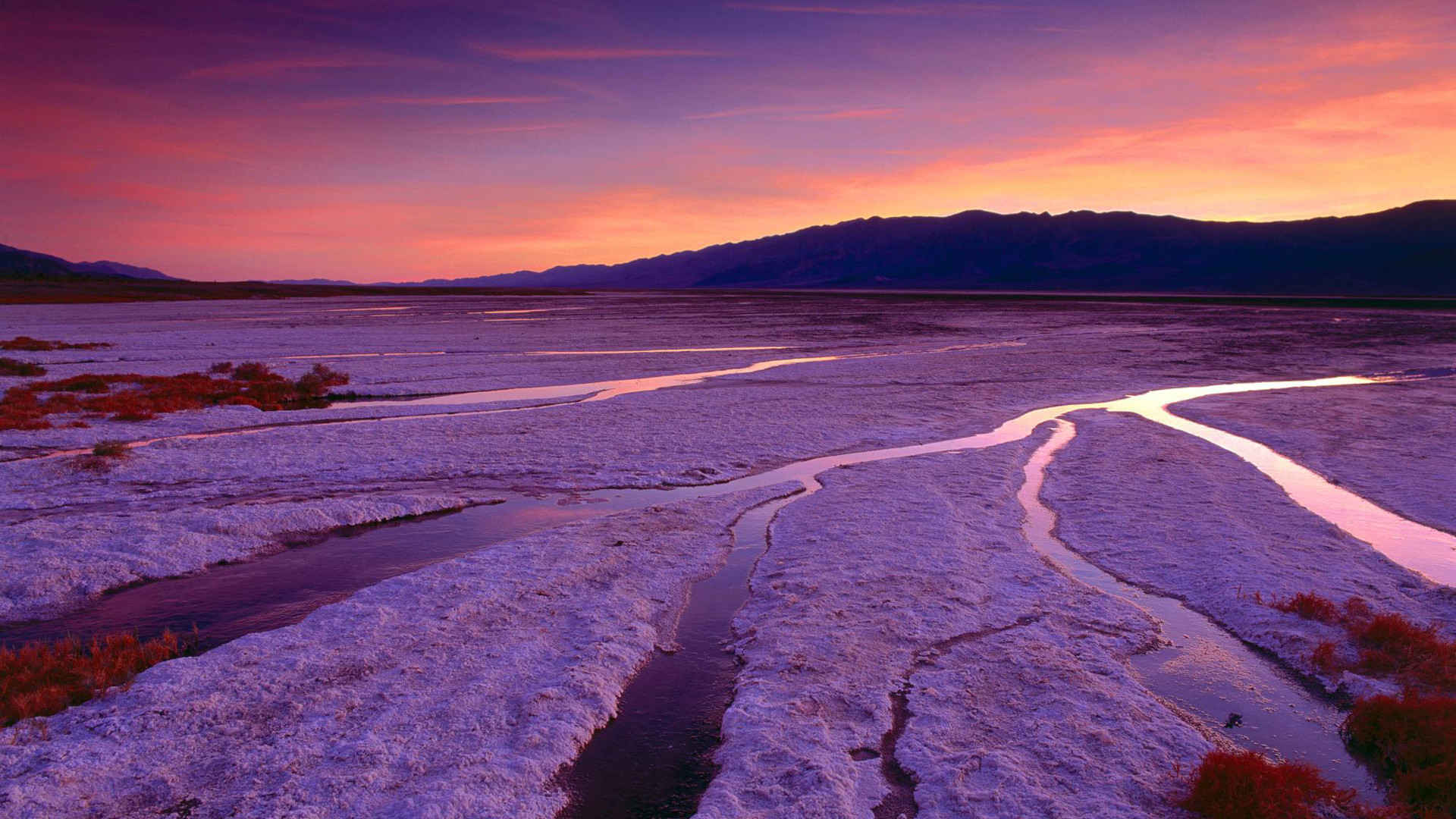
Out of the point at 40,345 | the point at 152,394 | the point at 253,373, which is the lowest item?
the point at 152,394

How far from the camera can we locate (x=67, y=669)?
6199mm

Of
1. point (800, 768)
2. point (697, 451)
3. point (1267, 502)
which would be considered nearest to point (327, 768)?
point (800, 768)

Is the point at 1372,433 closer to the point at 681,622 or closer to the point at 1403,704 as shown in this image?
the point at 1403,704

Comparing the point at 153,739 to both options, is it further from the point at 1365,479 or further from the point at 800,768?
the point at 1365,479

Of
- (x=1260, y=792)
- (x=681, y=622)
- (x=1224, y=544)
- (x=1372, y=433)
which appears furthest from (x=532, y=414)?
(x=1372, y=433)

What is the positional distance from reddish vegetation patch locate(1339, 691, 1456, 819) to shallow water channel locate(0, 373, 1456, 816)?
0.18 metres

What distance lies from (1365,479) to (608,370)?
65.9 feet

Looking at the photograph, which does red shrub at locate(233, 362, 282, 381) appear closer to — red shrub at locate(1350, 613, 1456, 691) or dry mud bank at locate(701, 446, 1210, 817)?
dry mud bank at locate(701, 446, 1210, 817)

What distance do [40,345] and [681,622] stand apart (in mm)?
37301

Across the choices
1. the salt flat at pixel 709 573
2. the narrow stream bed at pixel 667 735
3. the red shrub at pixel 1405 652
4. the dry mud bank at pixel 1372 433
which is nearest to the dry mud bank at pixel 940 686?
the salt flat at pixel 709 573

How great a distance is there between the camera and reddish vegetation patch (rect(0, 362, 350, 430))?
678 inches

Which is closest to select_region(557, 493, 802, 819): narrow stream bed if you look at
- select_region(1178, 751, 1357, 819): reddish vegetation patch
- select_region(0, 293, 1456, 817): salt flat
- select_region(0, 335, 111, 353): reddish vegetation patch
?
select_region(0, 293, 1456, 817): salt flat

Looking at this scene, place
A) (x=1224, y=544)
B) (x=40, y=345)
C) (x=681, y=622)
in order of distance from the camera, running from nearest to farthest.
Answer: (x=681, y=622)
(x=1224, y=544)
(x=40, y=345)

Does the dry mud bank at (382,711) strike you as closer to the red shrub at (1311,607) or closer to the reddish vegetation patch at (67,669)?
the reddish vegetation patch at (67,669)
